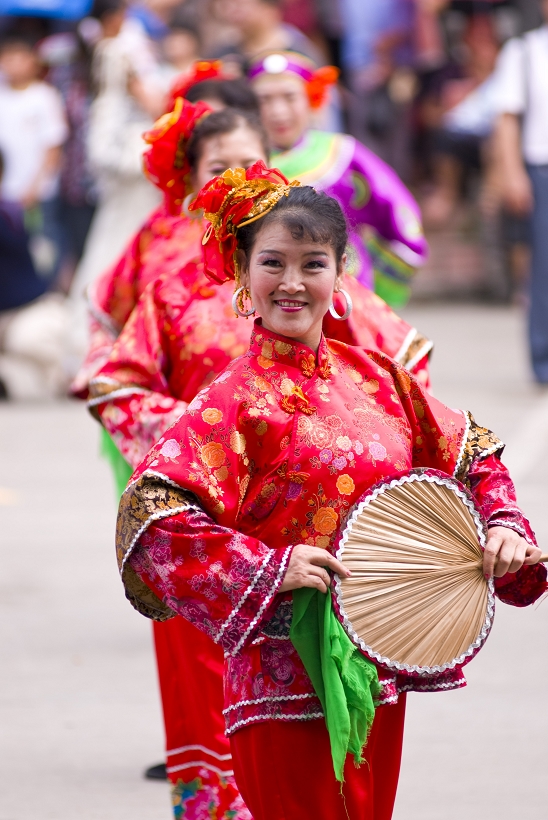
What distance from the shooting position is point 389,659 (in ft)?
8.48

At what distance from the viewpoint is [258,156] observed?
360 cm

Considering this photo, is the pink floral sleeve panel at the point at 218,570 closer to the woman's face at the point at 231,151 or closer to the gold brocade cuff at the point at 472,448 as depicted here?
the gold brocade cuff at the point at 472,448

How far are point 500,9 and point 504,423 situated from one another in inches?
264

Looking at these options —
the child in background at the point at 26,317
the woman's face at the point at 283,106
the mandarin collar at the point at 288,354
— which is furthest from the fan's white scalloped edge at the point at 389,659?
the child in background at the point at 26,317

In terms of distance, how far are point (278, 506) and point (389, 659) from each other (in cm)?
31

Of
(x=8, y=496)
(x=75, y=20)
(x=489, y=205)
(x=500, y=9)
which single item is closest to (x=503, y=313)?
(x=489, y=205)

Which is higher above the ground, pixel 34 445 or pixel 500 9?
pixel 500 9

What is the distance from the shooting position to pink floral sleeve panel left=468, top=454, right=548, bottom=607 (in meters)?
2.69

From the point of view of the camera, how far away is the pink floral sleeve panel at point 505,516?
2692 millimetres

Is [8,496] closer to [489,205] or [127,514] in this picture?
[127,514]

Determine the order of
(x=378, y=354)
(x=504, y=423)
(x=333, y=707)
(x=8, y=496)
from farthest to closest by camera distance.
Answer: (x=504, y=423)
(x=8, y=496)
(x=378, y=354)
(x=333, y=707)

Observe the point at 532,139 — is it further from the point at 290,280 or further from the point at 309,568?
the point at 309,568

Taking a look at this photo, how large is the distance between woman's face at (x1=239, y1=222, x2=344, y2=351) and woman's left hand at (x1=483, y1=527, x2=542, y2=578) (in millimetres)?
470

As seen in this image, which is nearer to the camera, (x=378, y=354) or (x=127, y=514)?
(x=127, y=514)
